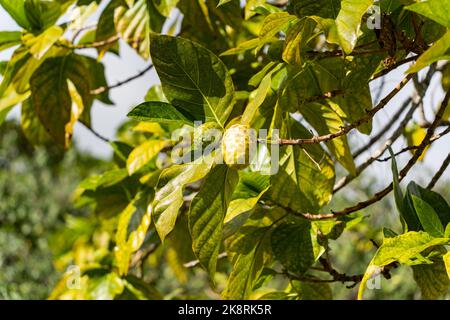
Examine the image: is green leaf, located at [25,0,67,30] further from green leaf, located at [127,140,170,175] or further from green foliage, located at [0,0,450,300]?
green leaf, located at [127,140,170,175]

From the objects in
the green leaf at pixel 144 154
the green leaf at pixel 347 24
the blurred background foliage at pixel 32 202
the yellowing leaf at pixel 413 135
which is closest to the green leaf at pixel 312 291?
the green leaf at pixel 144 154

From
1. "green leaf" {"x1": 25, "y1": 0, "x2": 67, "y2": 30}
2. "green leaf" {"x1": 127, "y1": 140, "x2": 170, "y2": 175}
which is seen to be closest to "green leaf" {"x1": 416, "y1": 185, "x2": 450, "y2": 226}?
"green leaf" {"x1": 127, "y1": 140, "x2": 170, "y2": 175}

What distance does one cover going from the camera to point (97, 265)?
5.39ft

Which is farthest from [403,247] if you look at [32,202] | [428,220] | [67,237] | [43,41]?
[32,202]

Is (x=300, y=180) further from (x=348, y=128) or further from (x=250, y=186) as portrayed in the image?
(x=348, y=128)

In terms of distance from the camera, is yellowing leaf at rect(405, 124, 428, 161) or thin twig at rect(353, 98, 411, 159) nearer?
thin twig at rect(353, 98, 411, 159)

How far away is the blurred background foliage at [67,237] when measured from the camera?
7.19 feet

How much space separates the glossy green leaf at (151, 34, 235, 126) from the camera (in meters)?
0.83

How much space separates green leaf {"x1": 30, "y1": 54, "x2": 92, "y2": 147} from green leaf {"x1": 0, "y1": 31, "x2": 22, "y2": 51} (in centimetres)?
7

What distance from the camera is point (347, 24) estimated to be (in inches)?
29.8

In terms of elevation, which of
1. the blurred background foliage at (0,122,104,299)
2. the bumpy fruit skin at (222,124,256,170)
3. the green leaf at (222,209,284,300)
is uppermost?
the bumpy fruit skin at (222,124,256,170)

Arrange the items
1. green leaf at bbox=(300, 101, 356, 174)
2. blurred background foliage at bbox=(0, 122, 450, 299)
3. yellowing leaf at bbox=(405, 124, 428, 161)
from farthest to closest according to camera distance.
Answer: blurred background foliage at bbox=(0, 122, 450, 299) → yellowing leaf at bbox=(405, 124, 428, 161) → green leaf at bbox=(300, 101, 356, 174)

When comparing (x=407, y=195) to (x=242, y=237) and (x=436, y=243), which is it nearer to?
(x=436, y=243)
